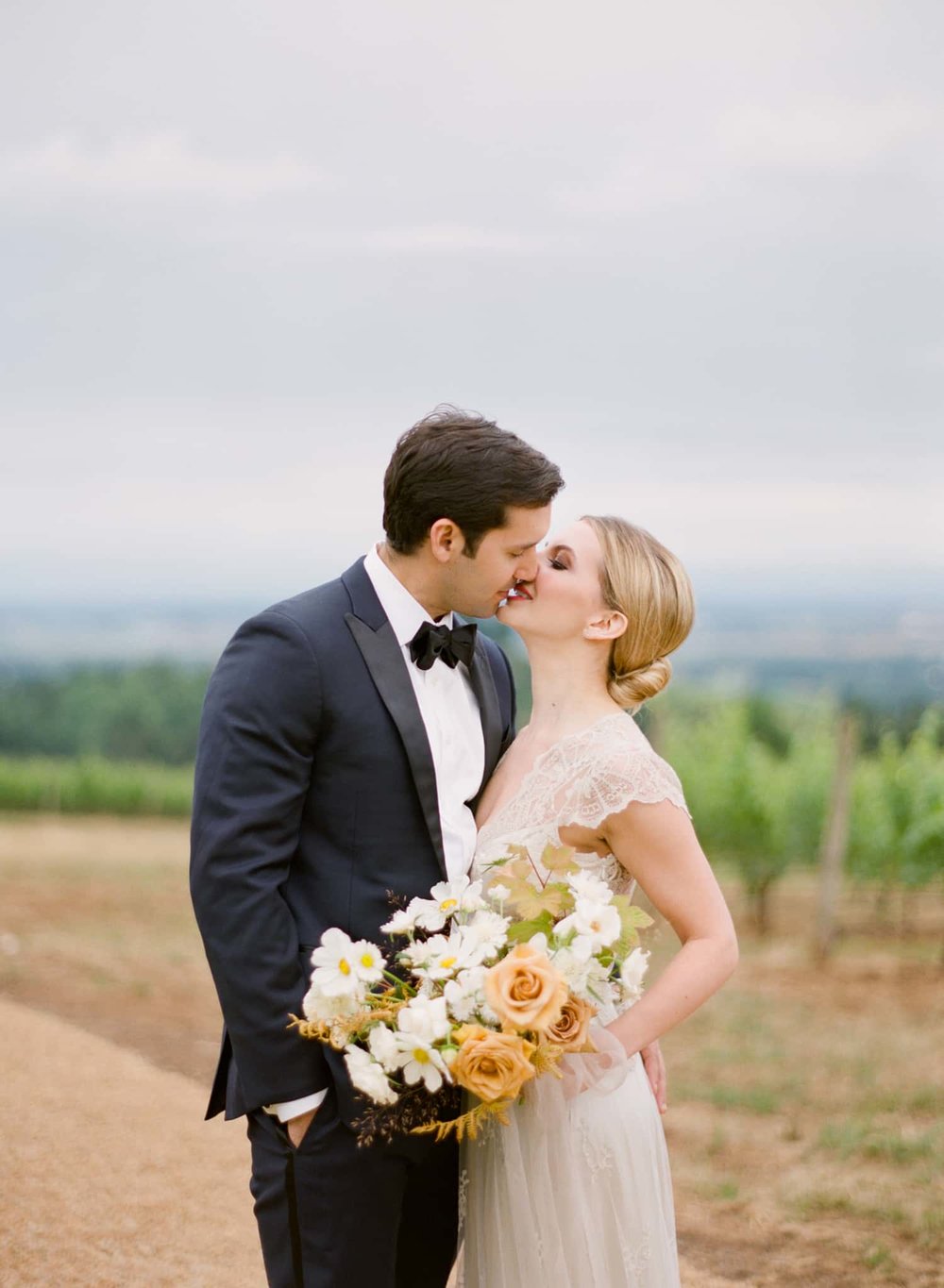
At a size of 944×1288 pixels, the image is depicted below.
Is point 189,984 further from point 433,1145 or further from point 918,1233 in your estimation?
point 433,1145

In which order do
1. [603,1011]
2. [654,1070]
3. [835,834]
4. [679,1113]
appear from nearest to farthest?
[603,1011] → [654,1070] → [679,1113] → [835,834]

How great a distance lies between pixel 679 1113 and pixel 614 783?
4.87 meters

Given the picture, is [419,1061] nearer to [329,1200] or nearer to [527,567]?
[329,1200]

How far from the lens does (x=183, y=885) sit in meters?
12.9

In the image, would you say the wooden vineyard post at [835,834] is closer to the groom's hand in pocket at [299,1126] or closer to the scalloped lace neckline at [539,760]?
the scalloped lace neckline at [539,760]

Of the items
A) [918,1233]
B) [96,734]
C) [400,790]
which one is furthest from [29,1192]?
[96,734]

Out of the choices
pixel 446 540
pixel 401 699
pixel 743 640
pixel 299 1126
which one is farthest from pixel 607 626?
pixel 743 640

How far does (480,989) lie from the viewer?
2.18m

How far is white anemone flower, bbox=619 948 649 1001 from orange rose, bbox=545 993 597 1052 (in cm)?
14

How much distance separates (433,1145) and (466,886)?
0.60 m

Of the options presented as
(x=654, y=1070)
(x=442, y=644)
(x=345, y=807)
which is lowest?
(x=654, y=1070)

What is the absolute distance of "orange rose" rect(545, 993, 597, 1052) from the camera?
86.4 inches

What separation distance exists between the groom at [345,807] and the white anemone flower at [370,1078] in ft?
0.95

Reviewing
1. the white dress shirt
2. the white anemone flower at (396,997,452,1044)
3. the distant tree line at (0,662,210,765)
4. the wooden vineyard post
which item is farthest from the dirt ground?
the distant tree line at (0,662,210,765)
